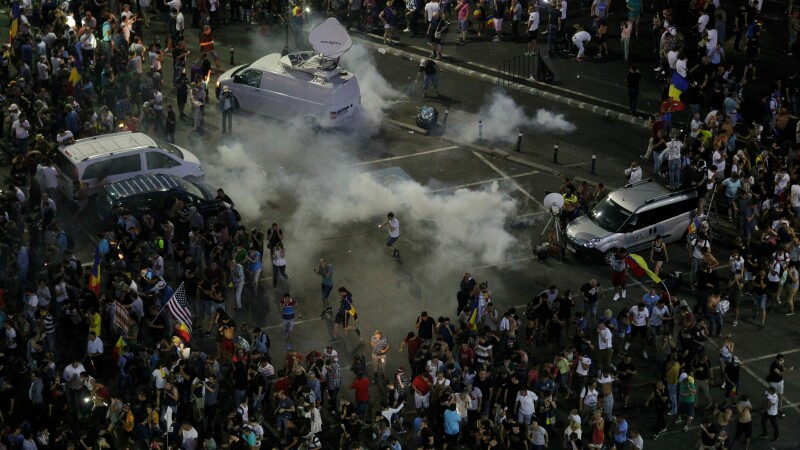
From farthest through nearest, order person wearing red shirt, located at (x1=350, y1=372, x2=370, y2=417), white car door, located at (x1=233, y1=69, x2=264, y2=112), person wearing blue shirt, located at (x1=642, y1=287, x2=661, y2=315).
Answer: white car door, located at (x1=233, y1=69, x2=264, y2=112) → person wearing blue shirt, located at (x1=642, y1=287, x2=661, y2=315) → person wearing red shirt, located at (x1=350, y1=372, x2=370, y2=417)

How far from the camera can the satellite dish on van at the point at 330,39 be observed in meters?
37.0

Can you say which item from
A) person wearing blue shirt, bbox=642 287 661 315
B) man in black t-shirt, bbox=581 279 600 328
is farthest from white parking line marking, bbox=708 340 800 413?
man in black t-shirt, bbox=581 279 600 328

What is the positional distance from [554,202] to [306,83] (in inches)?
375

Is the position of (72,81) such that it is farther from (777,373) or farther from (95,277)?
(777,373)

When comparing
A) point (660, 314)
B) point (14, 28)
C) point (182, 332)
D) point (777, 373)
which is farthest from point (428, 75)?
point (777, 373)

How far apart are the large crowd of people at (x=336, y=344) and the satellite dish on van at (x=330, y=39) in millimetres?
4939

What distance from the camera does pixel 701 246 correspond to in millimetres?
30562

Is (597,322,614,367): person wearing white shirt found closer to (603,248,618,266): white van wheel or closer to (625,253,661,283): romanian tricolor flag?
(625,253,661,283): romanian tricolor flag

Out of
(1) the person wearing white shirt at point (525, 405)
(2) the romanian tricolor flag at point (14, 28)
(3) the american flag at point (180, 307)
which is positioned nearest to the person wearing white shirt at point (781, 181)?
(1) the person wearing white shirt at point (525, 405)

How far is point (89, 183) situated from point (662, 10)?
22.5m

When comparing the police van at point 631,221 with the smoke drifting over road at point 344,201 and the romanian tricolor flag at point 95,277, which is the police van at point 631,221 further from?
the romanian tricolor flag at point 95,277

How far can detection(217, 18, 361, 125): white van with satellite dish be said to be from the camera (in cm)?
3706

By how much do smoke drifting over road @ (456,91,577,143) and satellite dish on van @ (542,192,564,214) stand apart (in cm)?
648

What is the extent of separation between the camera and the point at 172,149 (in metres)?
33.4
